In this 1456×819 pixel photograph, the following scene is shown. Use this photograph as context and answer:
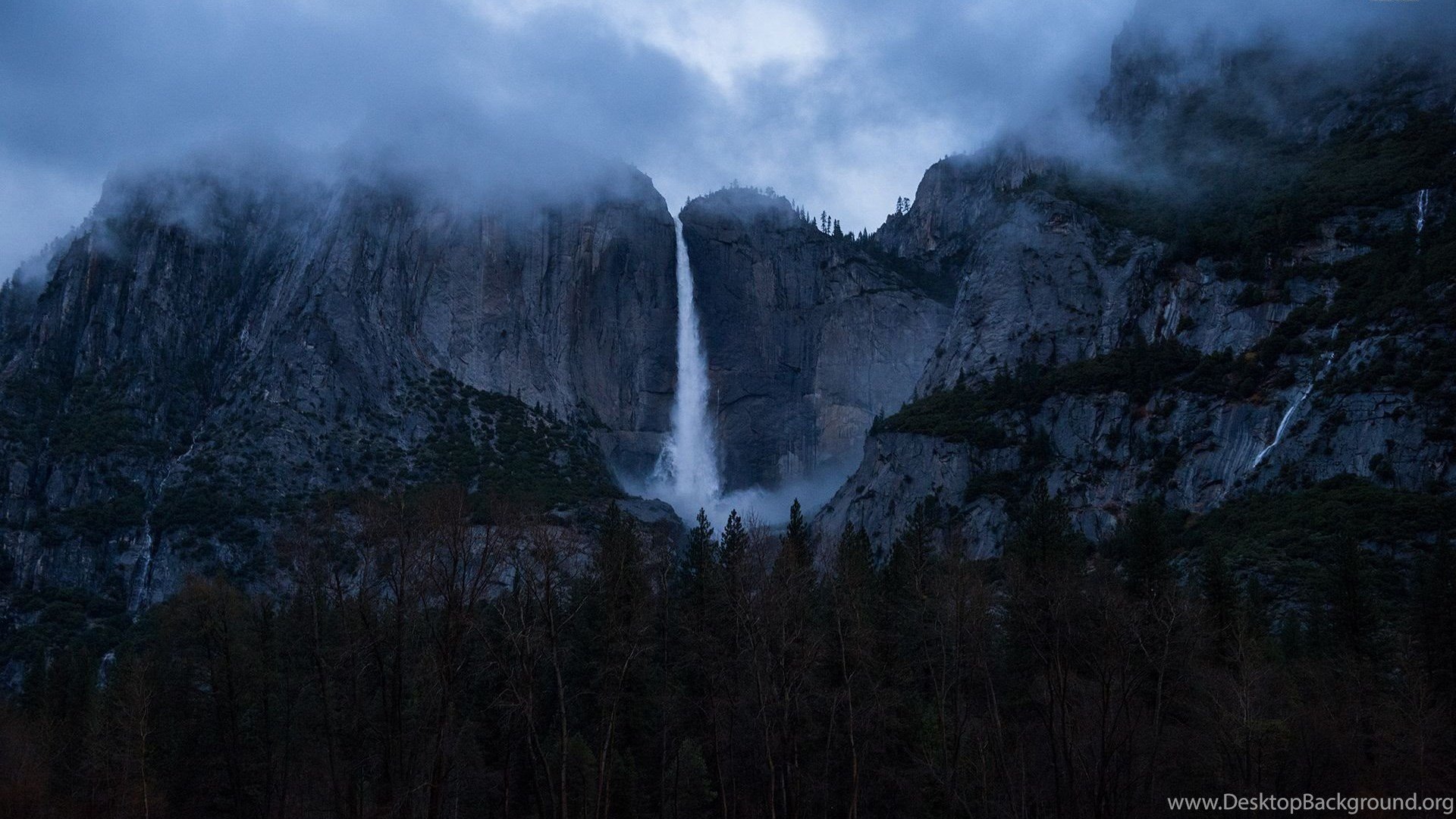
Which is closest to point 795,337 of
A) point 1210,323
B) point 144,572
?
point 1210,323

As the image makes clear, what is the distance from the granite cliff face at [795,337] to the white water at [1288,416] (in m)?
61.9

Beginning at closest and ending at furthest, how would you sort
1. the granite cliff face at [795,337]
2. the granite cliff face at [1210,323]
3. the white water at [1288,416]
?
the granite cliff face at [1210,323]
the white water at [1288,416]
the granite cliff face at [795,337]

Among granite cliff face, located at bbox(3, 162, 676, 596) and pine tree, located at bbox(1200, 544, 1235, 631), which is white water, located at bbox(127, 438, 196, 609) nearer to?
granite cliff face, located at bbox(3, 162, 676, 596)

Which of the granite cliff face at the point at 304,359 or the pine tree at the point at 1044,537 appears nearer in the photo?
the pine tree at the point at 1044,537

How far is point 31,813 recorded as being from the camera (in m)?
39.1

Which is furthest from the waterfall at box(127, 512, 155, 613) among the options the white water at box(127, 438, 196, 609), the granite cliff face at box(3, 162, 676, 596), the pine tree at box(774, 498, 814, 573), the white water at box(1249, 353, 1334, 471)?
the white water at box(1249, 353, 1334, 471)

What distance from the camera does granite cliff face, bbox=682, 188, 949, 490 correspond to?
470 feet

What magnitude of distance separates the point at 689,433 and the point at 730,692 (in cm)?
10258

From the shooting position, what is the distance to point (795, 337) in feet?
489

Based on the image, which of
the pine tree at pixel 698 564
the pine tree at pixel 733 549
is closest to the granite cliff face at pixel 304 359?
the pine tree at pixel 698 564

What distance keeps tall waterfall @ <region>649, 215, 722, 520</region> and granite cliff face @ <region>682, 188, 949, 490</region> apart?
1367 mm

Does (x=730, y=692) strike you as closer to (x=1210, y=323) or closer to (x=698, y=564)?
(x=698, y=564)

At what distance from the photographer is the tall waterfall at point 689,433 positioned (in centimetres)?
14012

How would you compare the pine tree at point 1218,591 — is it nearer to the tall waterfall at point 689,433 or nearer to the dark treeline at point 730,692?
the dark treeline at point 730,692
